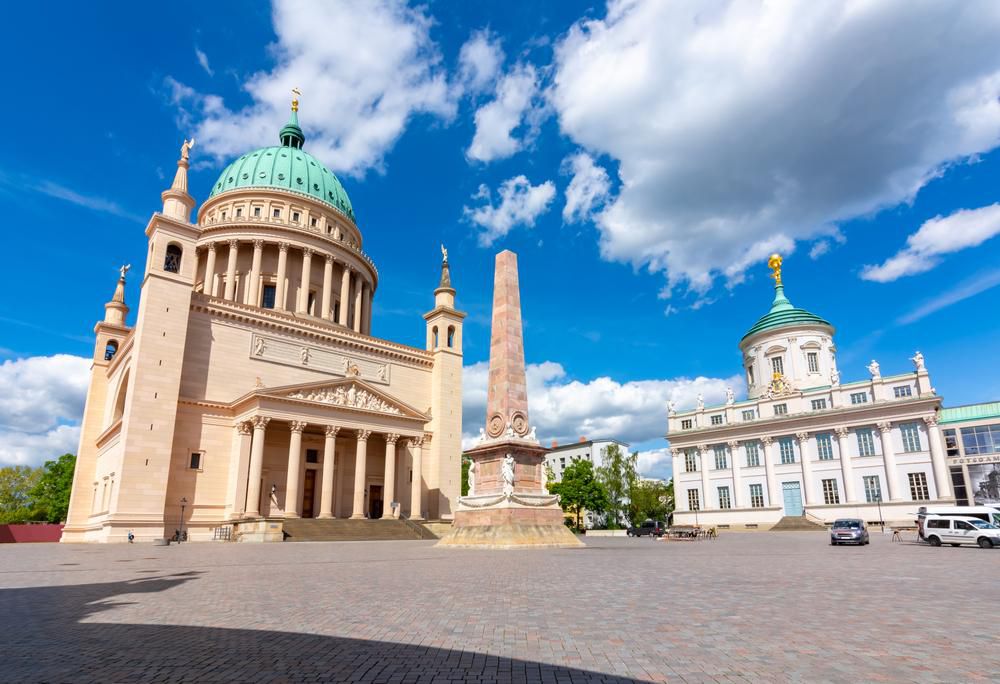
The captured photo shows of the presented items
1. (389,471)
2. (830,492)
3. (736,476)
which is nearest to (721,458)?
(736,476)

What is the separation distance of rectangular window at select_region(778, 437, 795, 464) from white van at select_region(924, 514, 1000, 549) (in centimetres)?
3179

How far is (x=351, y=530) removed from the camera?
39281 millimetres

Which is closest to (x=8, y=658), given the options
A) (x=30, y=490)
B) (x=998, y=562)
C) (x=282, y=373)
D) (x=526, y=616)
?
(x=526, y=616)

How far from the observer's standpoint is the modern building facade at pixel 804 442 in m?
53.1

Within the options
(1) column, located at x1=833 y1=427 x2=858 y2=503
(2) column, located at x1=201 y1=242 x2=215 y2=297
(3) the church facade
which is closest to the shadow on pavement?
(3) the church facade

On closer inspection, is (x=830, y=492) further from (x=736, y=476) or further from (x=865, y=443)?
(x=736, y=476)

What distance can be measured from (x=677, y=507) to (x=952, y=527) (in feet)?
137

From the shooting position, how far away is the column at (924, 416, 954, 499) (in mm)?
50188

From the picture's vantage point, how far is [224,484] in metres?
42.6

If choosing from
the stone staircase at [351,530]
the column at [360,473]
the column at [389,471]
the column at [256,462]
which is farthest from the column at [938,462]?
the column at [256,462]

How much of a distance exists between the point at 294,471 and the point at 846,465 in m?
50.0

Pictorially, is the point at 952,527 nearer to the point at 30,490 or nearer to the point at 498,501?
the point at 498,501

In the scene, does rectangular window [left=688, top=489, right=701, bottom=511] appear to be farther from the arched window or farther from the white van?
the arched window

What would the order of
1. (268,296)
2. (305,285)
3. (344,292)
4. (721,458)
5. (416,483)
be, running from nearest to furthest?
1. (416,483)
2. (305,285)
3. (268,296)
4. (344,292)
5. (721,458)
